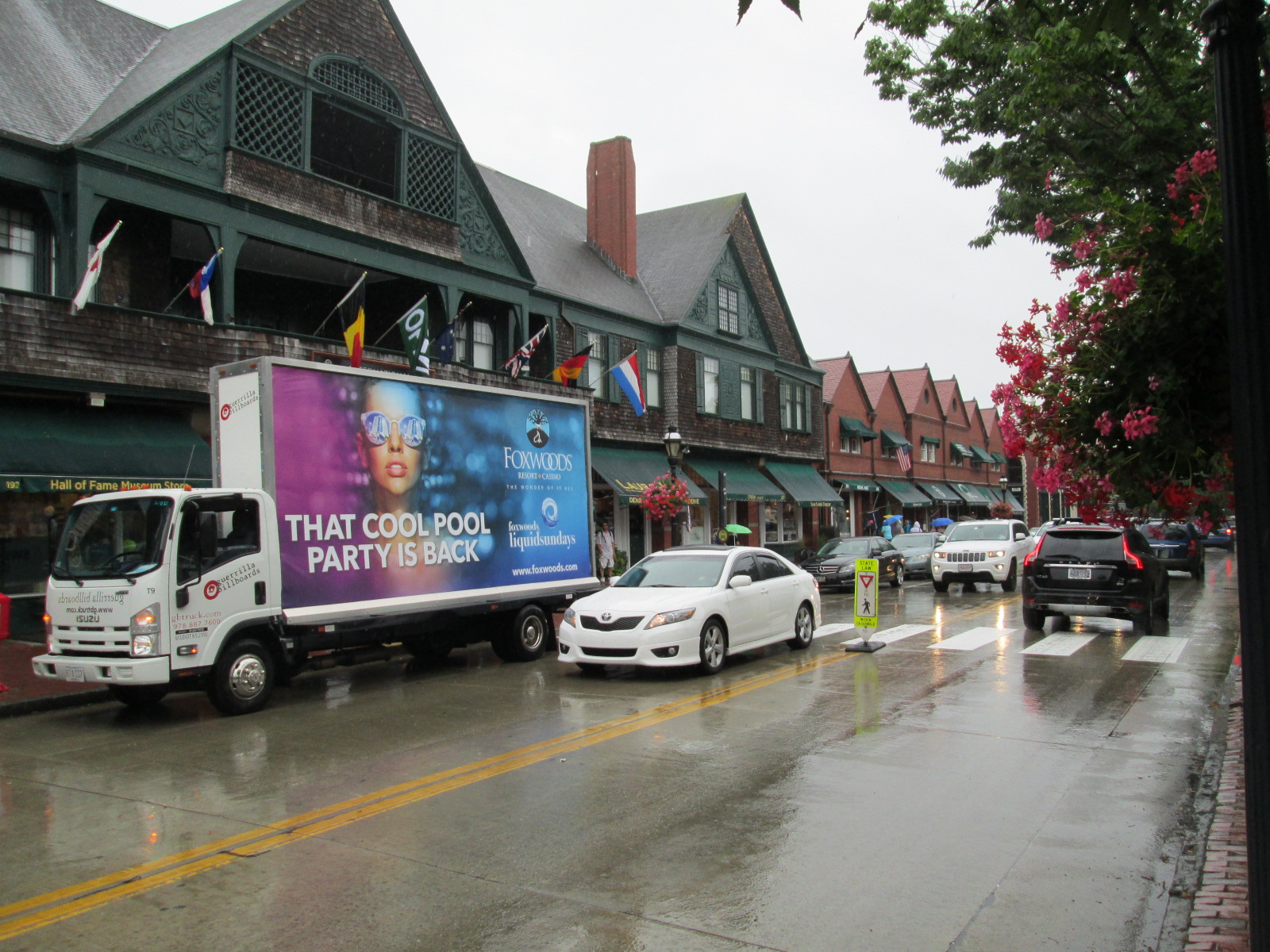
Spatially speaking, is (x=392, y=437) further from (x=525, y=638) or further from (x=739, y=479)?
(x=739, y=479)

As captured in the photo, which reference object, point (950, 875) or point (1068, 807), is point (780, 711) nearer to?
point (1068, 807)

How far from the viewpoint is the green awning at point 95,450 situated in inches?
543

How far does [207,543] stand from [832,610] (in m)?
14.4

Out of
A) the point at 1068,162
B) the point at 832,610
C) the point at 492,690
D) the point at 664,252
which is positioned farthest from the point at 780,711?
the point at 664,252

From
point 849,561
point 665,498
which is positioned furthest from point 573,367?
point 849,561

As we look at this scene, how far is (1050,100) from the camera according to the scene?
9766mm

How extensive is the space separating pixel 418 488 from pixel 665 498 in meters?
13.0

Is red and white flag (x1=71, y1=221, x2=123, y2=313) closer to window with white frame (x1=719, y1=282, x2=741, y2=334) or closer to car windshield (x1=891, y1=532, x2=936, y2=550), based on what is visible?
window with white frame (x1=719, y1=282, x2=741, y2=334)

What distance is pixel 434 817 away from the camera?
20.7ft

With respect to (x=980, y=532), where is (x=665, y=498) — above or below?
above

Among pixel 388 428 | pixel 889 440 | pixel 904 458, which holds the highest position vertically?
pixel 889 440

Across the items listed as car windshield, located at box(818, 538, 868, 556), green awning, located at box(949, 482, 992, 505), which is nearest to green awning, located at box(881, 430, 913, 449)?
green awning, located at box(949, 482, 992, 505)

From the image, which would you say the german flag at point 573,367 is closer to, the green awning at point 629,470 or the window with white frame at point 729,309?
the green awning at point 629,470

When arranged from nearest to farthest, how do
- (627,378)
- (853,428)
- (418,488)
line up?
(418,488)
(627,378)
(853,428)
